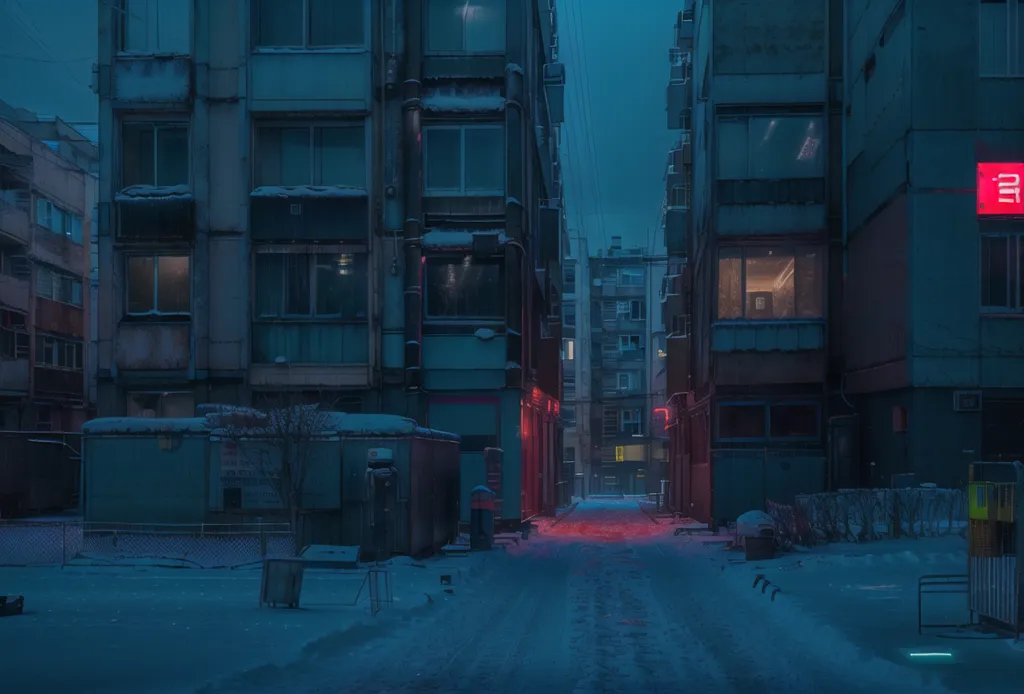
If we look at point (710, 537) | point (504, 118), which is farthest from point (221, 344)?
point (710, 537)

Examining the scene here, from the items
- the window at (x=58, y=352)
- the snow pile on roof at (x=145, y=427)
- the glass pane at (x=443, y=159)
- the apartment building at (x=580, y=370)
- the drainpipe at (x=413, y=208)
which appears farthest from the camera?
the apartment building at (x=580, y=370)

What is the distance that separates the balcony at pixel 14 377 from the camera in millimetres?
42656

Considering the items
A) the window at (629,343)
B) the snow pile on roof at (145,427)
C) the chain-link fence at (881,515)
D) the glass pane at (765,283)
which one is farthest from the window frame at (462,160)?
the window at (629,343)

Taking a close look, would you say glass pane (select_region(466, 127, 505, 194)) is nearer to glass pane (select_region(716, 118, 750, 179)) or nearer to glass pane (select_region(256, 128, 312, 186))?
glass pane (select_region(256, 128, 312, 186))

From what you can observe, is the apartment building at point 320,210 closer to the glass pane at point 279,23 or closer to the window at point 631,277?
the glass pane at point 279,23

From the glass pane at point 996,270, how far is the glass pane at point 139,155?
22650 millimetres

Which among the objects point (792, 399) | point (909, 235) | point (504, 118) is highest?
point (504, 118)

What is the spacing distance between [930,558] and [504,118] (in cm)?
1794

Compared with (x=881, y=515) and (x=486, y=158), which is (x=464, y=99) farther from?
(x=881, y=515)

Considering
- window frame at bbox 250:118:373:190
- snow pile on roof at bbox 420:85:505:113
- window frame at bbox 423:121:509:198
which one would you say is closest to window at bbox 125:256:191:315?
window frame at bbox 250:118:373:190

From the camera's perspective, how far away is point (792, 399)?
3303 cm

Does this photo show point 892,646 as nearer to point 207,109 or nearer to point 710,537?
point 710,537

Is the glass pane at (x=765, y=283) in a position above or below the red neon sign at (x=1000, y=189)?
below

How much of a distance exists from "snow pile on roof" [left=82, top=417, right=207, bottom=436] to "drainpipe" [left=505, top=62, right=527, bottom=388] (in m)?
10.9
